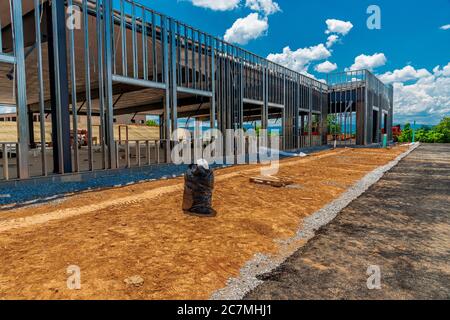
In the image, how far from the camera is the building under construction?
26.4 feet

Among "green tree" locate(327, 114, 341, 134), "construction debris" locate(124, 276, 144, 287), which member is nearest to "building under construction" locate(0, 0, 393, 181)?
"construction debris" locate(124, 276, 144, 287)

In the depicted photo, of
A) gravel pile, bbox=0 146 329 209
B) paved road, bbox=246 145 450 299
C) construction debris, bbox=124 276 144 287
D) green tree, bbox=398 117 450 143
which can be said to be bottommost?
paved road, bbox=246 145 450 299

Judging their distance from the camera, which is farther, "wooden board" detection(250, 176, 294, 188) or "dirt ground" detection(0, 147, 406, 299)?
"wooden board" detection(250, 176, 294, 188)

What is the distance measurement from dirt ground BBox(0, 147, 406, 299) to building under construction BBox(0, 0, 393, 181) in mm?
3433

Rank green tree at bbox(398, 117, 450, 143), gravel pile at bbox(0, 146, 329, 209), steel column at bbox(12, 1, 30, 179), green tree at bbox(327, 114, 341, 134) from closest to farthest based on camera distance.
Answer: gravel pile at bbox(0, 146, 329, 209) → steel column at bbox(12, 1, 30, 179) → green tree at bbox(327, 114, 341, 134) → green tree at bbox(398, 117, 450, 143)

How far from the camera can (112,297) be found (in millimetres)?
2455

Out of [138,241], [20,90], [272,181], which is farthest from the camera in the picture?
[272,181]

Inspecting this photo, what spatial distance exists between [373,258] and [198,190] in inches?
120

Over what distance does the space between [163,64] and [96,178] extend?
5.75 metres

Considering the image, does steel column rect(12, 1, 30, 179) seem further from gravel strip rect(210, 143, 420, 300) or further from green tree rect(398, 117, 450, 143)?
green tree rect(398, 117, 450, 143)

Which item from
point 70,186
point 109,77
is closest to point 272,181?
point 70,186

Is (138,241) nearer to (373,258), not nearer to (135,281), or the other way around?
(135,281)

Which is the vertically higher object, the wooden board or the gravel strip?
the wooden board

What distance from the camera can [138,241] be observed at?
3.79 m
